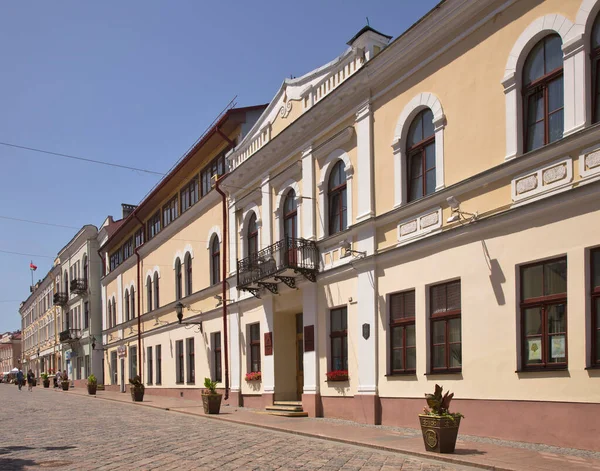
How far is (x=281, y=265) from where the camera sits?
19938 millimetres

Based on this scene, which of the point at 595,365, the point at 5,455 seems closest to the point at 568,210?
the point at 595,365

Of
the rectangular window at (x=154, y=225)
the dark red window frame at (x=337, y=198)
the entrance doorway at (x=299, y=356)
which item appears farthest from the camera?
the rectangular window at (x=154, y=225)

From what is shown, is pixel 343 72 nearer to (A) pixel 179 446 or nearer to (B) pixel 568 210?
(B) pixel 568 210

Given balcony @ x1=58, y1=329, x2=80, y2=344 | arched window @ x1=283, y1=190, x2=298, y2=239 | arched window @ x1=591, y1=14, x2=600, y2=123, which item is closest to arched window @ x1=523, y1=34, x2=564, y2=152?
arched window @ x1=591, y1=14, x2=600, y2=123

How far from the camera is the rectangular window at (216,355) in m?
27.1

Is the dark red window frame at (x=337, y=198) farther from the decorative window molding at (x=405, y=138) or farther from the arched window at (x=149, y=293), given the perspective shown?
the arched window at (x=149, y=293)

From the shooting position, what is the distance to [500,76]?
13125 mm

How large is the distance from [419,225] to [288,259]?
18.2 feet

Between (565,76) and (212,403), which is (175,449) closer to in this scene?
(212,403)

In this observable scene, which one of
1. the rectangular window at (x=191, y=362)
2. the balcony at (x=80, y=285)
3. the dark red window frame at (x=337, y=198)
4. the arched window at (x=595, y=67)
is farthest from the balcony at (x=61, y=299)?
the arched window at (x=595, y=67)

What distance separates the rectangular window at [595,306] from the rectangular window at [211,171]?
58.1 ft

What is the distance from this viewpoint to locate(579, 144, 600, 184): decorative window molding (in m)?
10.9

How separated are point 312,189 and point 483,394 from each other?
8.68 meters

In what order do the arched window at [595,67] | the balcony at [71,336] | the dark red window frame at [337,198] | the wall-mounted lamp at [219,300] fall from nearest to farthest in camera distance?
the arched window at [595,67], the dark red window frame at [337,198], the wall-mounted lamp at [219,300], the balcony at [71,336]
